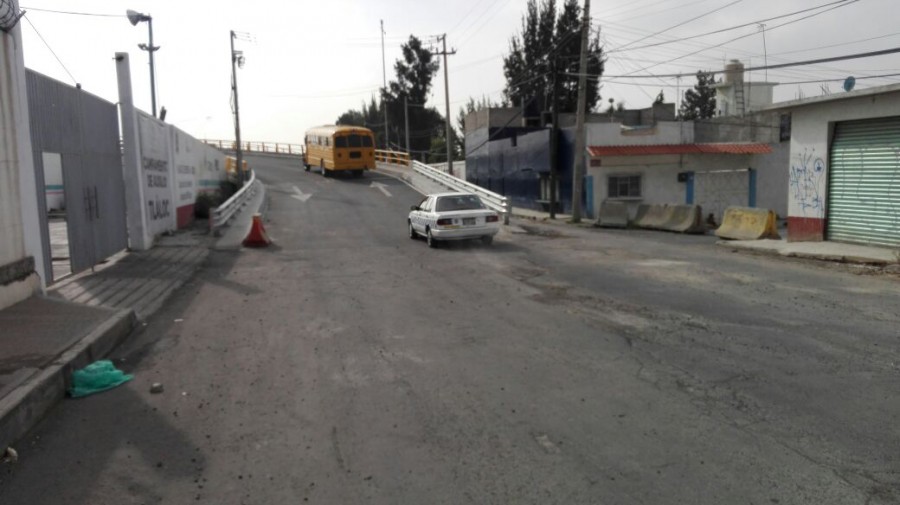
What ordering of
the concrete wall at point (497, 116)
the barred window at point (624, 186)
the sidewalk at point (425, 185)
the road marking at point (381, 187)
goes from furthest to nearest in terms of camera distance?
the concrete wall at point (497, 116) → the road marking at point (381, 187) → the sidewalk at point (425, 185) → the barred window at point (624, 186)

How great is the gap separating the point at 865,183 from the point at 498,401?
1417 centimetres

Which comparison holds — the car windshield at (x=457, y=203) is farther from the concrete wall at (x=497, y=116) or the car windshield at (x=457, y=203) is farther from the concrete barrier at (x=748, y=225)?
the concrete wall at (x=497, y=116)

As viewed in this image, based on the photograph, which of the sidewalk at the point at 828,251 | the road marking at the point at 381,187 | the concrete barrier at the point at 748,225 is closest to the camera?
the sidewalk at the point at 828,251

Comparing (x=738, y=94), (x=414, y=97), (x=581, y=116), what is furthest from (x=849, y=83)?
(x=414, y=97)

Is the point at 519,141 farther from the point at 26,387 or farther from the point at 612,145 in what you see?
the point at 26,387

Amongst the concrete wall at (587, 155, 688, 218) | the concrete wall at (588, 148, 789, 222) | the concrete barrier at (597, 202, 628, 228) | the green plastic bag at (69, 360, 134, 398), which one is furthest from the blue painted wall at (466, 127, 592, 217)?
the green plastic bag at (69, 360, 134, 398)

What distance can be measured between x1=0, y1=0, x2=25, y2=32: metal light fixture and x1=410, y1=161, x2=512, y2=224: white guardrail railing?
17.3 m

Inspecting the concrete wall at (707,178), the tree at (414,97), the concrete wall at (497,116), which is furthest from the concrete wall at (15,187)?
the tree at (414,97)

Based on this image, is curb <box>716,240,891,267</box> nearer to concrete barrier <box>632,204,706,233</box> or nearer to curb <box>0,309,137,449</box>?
concrete barrier <box>632,204,706,233</box>

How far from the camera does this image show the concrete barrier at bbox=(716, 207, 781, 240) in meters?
19.9

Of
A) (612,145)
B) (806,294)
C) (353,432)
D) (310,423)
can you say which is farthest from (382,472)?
(612,145)

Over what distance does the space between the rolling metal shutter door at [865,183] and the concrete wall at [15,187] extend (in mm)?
17023

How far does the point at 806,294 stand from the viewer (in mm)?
11406

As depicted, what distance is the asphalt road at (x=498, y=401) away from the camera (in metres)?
4.61
